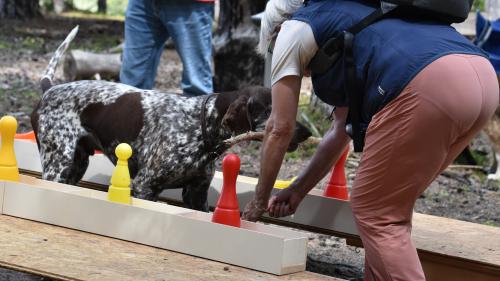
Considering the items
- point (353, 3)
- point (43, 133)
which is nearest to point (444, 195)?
point (43, 133)

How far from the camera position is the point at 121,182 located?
406cm

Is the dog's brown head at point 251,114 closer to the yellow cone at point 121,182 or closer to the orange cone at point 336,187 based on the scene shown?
the orange cone at point 336,187

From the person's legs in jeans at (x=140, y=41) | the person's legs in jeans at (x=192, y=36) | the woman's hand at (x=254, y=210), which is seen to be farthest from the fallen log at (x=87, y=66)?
the woman's hand at (x=254, y=210)

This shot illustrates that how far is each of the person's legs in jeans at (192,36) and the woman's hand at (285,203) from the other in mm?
2218

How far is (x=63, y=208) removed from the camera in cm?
414

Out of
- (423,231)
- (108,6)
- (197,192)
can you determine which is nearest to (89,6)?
(108,6)

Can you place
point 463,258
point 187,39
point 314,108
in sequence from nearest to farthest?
point 463,258, point 187,39, point 314,108

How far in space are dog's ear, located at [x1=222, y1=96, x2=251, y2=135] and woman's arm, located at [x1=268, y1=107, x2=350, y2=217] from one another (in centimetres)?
39

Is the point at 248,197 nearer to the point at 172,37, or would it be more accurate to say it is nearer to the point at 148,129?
the point at 148,129

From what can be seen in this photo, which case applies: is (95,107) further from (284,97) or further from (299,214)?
(284,97)

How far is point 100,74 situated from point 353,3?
8.15 meters

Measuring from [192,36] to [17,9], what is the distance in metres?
15.3

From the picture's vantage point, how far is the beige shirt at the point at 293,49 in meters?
3.54

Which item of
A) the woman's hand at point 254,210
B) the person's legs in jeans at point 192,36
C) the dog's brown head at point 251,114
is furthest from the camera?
the person's legs in jeans at point 192,36
